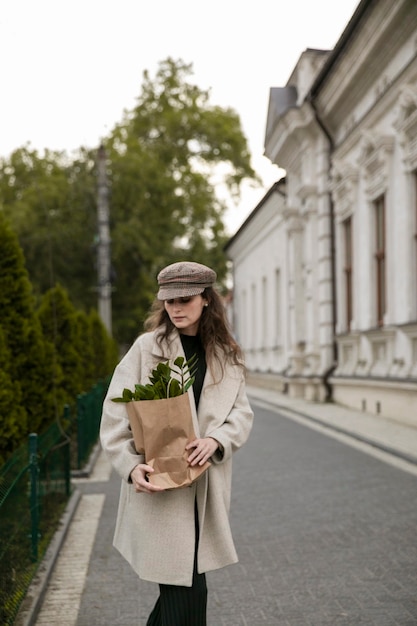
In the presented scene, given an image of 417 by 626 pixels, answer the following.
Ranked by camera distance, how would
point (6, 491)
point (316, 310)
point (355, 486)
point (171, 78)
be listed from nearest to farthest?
1. point (6, 491)
2. point (355, 486)
3. point (316, 310)
4. point (171, 78)

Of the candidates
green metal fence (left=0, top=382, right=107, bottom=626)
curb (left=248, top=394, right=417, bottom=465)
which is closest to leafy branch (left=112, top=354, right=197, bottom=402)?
green metal fence (left=0, top=382, right=107, bottom=626)

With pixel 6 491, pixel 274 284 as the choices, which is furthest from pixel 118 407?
pixel 274 284

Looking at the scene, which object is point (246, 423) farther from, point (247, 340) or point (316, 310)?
point (247, 340)

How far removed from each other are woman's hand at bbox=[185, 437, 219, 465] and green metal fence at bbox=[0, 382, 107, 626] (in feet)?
5.97

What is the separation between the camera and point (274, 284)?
33469 mm

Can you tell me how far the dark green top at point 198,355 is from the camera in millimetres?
3768

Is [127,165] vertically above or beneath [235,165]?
beneath

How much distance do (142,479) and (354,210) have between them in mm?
17354

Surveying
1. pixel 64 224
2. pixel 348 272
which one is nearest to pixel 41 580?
pixel 348 272

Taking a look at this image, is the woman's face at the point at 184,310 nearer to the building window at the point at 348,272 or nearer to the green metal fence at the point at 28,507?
the green metal fence at the point at 28,507

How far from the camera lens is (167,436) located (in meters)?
3.40

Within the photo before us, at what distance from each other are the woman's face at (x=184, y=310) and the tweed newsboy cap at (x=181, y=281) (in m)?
0.04

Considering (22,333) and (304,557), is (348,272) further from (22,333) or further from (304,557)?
(304,557)

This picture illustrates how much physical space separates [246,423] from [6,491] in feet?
6.68
